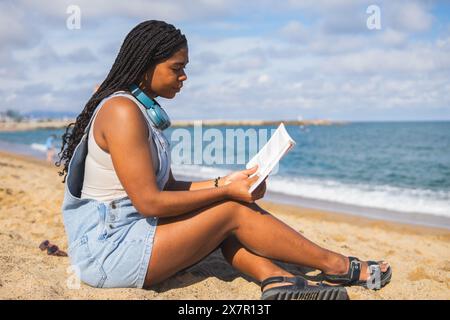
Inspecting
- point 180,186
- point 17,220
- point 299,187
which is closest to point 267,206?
point 299,187

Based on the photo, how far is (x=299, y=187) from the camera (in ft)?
38.3

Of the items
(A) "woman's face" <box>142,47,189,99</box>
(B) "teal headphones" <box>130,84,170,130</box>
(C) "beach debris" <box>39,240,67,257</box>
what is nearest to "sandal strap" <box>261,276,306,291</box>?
(B) "teal headphones" <box>130,84,170,130</box>

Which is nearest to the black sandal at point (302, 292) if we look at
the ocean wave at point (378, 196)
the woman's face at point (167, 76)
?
the woman's face at point (167, 76)

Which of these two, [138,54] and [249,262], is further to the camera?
[249,262]

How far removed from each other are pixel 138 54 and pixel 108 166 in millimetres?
613

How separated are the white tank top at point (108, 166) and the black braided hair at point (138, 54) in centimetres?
12

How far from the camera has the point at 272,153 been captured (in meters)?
2.57

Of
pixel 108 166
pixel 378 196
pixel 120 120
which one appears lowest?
pixel 378 196

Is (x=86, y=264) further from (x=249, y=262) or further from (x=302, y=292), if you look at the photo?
(x=302, y=292)

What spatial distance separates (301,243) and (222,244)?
502mm

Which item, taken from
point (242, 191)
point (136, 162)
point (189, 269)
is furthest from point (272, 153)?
point (189, 269)

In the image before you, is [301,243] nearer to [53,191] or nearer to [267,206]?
[53,191]

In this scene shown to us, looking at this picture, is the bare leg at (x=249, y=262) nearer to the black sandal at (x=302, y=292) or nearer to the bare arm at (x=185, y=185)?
the black sandal at (x=302, y=292)

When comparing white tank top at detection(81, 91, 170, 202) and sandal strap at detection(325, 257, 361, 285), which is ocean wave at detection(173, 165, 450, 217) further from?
white tank top at detection(81, 91, 170, 202)
